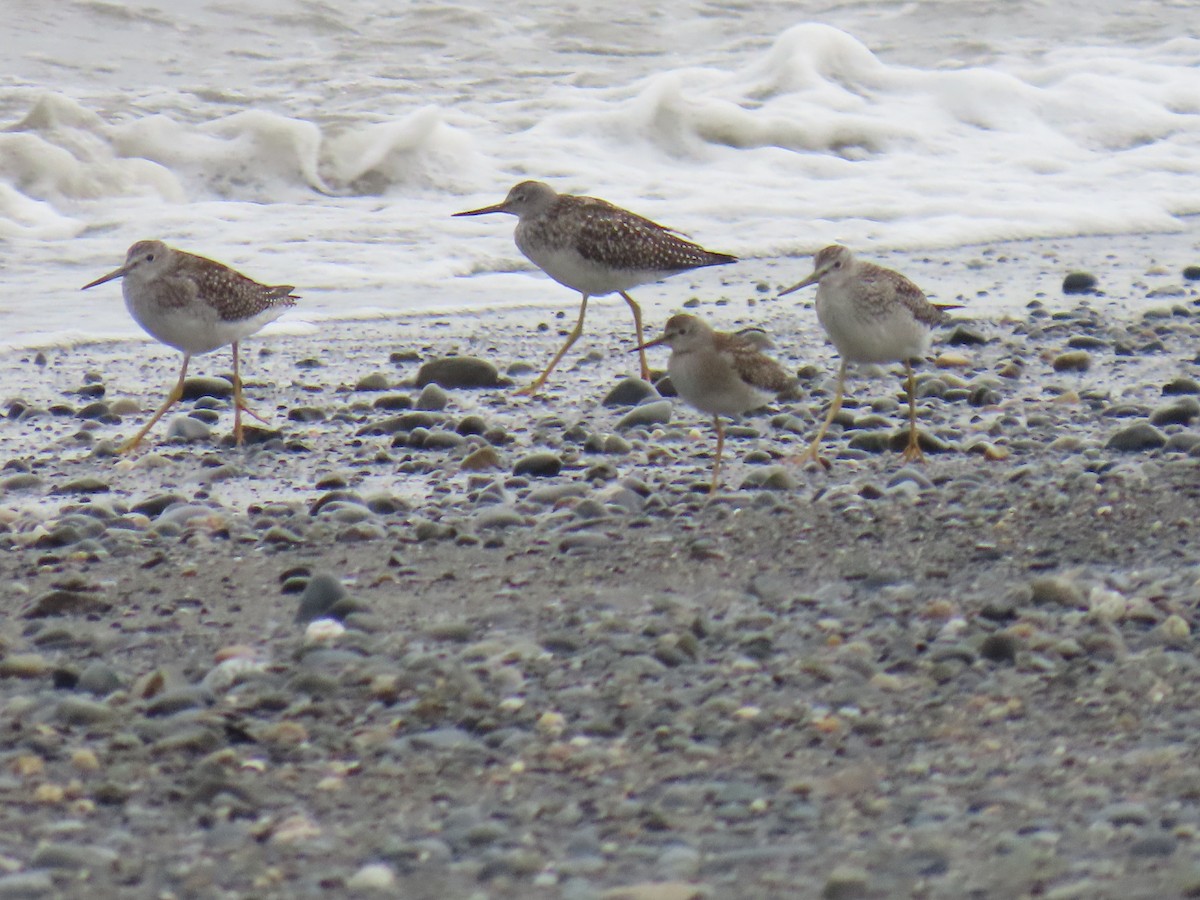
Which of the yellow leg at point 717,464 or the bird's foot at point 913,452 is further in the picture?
the bird's foot at point 913,452

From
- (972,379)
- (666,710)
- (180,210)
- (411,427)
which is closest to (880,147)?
(180,210)

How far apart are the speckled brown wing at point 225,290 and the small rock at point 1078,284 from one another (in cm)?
453

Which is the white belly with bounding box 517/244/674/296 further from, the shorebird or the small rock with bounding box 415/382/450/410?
the shorebird

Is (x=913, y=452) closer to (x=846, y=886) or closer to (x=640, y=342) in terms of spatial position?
(x=640, y=342)

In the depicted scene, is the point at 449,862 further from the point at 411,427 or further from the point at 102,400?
the point at 102,400

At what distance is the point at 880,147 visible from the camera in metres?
13.7

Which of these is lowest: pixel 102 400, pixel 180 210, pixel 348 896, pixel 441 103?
pixel 348 896

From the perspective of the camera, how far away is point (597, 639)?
434 centimetres

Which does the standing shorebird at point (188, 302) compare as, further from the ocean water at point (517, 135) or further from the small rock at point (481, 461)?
the ocean water at point (517, 135)

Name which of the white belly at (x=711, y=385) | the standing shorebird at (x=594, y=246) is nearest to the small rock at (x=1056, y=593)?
the white belly at (x=711, y=385)

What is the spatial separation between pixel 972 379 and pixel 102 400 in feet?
12.3

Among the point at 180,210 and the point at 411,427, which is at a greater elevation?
the point at 180,210

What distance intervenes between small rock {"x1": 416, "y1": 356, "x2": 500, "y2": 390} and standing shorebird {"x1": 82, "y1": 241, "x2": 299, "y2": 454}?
804mm

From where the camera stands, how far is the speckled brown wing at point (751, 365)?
19.5 ft
